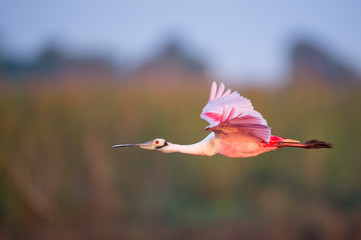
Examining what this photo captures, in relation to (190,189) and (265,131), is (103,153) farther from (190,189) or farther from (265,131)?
(265,131)

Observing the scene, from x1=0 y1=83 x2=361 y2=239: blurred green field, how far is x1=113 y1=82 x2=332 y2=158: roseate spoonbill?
5.07 meters

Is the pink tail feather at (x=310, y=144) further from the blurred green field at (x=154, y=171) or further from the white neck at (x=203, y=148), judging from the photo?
the blurred green field at (x=154, y=171)

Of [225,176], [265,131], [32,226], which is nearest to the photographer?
[265,131]

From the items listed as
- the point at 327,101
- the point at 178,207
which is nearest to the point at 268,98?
the point at 327,101

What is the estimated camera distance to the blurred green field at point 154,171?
7.21m

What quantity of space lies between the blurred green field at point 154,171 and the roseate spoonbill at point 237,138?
16.6 ft

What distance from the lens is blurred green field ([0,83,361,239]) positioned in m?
7.21

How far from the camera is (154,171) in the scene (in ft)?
24.5

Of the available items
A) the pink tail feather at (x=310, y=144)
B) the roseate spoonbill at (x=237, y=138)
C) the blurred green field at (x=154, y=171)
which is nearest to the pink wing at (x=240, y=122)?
the roseate spoonbill at (x=237, y=138)

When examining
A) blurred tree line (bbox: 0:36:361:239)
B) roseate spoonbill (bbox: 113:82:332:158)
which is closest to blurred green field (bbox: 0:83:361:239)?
blurred tree line (bbox: 0:36:361:239)

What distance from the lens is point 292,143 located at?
75.4 inches

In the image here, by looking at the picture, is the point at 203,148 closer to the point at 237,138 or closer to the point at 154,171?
the point at 237,138

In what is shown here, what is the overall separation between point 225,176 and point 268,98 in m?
1.45

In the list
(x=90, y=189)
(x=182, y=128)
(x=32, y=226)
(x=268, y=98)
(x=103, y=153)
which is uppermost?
(x=268, y=98)
